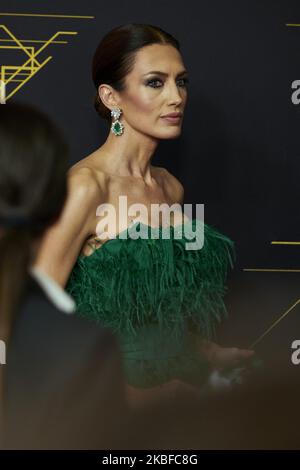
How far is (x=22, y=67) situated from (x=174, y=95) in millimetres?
659

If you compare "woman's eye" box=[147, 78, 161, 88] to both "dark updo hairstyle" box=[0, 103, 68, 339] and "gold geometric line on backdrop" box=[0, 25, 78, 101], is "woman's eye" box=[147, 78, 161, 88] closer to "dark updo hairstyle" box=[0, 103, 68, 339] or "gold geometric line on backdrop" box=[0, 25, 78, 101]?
"gold geometric line on backdrop" box=[0, 25, 78, 101]

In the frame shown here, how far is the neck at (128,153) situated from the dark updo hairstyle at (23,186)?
48.8 inches

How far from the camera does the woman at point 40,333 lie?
3.77ft

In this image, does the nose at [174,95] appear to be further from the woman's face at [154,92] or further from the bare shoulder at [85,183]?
the bare shoulder at [85,183]

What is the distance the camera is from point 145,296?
91.8 inches

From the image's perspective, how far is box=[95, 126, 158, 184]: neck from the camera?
2.43m

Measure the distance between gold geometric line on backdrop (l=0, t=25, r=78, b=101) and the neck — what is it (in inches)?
21.1

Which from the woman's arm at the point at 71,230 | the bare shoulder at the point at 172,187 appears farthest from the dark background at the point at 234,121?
the woman's arm at the point at 71,230

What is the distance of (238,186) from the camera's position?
3.07 m

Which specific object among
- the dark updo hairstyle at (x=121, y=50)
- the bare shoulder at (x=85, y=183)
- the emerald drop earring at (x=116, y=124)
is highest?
the dark updo hairstyle at (x=121, y=50)

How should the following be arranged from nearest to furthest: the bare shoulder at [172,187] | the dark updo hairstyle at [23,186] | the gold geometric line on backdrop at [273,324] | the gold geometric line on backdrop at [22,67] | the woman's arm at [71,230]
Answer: the dark updo hairstyle at [23,186], the woman's arm at [71,230], the bare shoulder at [172,187], the gold geometric line on backdrop at [22,67], the gold geometric line on backdrop at [273,324]

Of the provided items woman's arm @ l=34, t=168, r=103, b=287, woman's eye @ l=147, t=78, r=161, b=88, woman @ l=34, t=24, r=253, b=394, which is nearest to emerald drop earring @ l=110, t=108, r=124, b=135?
woman @ l=34, t=24, r=253, b=394

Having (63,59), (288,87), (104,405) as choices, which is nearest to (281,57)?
(288,87)

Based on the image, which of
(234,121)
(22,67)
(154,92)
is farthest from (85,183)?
(234,121)
